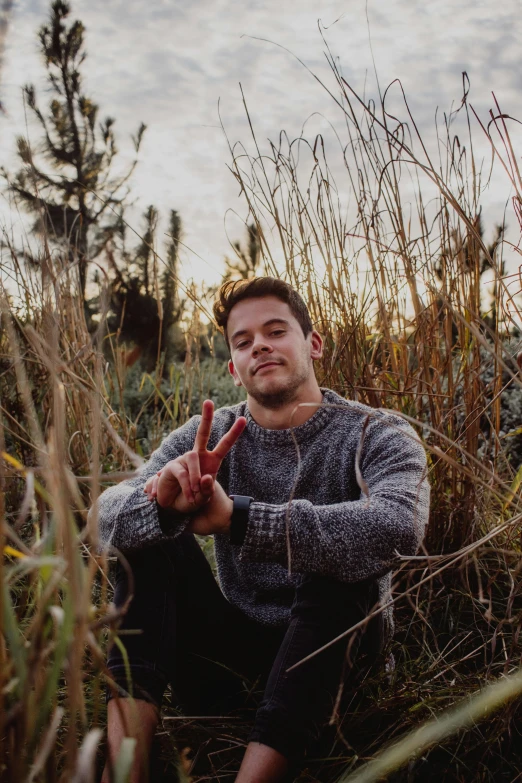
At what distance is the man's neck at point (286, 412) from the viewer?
1.76 meters

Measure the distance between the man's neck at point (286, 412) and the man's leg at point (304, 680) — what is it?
1.81 feet

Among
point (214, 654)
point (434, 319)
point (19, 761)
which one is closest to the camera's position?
point (19, 761)

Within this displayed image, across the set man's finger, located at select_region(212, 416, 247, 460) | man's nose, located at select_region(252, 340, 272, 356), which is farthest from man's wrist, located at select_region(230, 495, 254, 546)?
man's nose, located at select_region(252, 340, 272, 356)

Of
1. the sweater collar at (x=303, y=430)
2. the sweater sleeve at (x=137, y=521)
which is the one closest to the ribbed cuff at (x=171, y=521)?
the sweater sleeve at (x=137, y=521)

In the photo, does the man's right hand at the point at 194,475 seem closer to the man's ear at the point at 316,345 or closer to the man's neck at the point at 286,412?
the man's neck at the point at 286,412

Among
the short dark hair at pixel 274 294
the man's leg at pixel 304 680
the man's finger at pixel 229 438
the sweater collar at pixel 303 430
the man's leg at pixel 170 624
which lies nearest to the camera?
the man's leg at pixel 304 680

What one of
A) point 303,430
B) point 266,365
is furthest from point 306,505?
point 266,365

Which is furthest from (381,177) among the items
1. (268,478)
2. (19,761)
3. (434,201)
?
(19,761)

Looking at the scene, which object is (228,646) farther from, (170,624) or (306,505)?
(306,505)

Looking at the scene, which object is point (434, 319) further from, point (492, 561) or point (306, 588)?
point (306, 588)

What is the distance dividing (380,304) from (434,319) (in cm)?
19

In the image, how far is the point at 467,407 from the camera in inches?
67.9

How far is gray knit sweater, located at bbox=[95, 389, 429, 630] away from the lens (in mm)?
1278

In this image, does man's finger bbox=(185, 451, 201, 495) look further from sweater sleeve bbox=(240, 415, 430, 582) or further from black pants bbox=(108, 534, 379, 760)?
black pants bbox=(108, 534, 379, 760)
